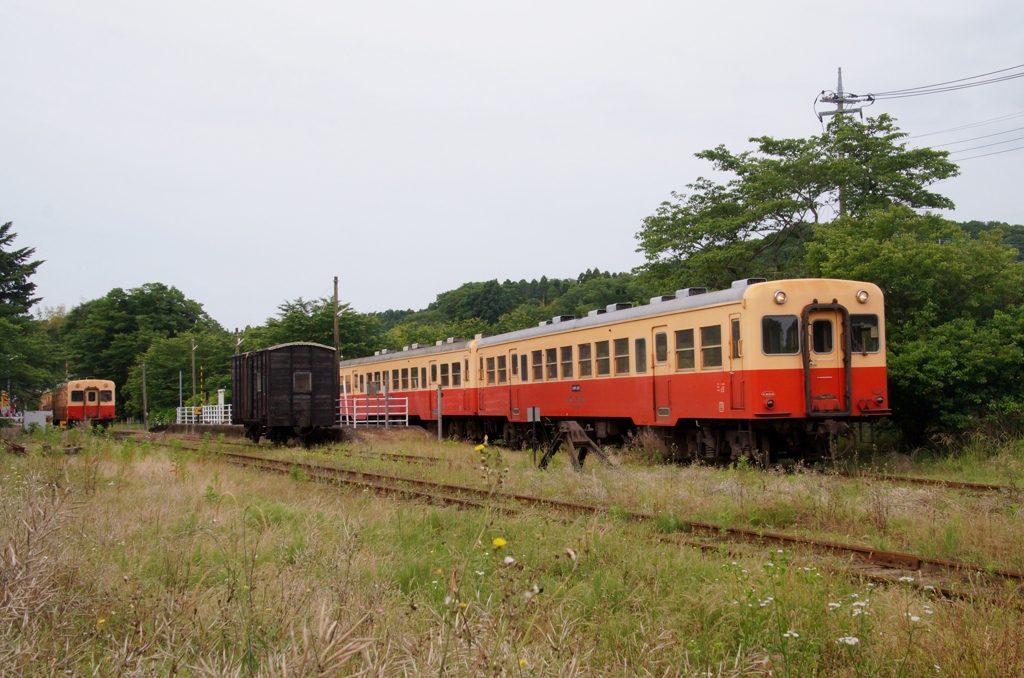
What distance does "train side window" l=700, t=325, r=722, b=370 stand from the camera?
567 inches

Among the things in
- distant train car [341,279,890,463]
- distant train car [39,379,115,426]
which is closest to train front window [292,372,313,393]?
distant train car [341,279,890,463]

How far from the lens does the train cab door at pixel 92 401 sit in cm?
4719

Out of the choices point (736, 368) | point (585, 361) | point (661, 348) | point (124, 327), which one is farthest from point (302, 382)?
point (124, 327)

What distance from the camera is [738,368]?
45.7 ft

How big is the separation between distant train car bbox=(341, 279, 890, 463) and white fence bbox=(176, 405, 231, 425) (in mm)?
21182

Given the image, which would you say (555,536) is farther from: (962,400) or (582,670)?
(962,400)

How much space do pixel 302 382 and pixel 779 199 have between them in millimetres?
16572

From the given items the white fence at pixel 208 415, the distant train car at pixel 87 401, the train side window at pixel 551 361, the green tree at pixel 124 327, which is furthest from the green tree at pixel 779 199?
the green tree at pixel 124 327

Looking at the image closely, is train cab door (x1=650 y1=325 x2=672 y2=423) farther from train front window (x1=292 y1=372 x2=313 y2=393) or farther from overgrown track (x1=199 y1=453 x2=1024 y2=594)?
train front window (x1=292 y1=372 x2=313 y2=393)

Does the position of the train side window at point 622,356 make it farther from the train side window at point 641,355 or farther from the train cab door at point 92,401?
the train cab door at point 92,401

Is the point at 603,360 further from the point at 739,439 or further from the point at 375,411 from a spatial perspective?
the point at 375,411

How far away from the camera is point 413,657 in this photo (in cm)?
401

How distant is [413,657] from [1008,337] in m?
15.4

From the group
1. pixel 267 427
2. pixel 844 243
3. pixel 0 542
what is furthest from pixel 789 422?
pixel 267 427
